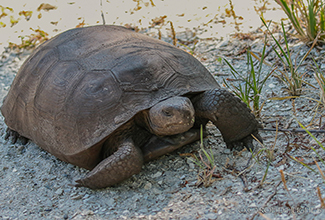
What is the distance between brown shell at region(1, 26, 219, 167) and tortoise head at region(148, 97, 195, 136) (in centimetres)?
10

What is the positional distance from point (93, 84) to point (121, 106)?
0.95 feet

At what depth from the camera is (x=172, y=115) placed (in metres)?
2.41

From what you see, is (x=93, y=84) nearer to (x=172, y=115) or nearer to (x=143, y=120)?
(x=143, y=120)

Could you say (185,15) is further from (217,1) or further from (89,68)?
(89,68)

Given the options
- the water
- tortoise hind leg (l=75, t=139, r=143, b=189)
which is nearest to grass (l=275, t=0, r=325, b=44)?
the water

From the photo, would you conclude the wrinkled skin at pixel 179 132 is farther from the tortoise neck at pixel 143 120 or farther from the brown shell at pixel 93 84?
the brown shell at pixel 93 84

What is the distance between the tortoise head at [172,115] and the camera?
94.4 inches

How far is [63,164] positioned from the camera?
3086mm

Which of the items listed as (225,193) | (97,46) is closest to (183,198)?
(225,193)

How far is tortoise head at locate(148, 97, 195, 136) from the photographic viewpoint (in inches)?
94.4

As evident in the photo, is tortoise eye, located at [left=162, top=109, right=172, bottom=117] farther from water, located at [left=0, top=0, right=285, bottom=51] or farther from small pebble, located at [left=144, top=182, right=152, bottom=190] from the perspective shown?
water, located at [left=0, top=0, right=285, bottom=51]

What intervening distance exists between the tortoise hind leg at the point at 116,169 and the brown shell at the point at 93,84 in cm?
18

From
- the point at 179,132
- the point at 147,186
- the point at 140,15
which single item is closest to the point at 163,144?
the point at 179,132

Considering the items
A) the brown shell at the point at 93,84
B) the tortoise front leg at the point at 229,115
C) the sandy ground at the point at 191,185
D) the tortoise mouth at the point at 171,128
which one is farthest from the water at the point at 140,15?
the tortoise mouth at the point at 171,128
